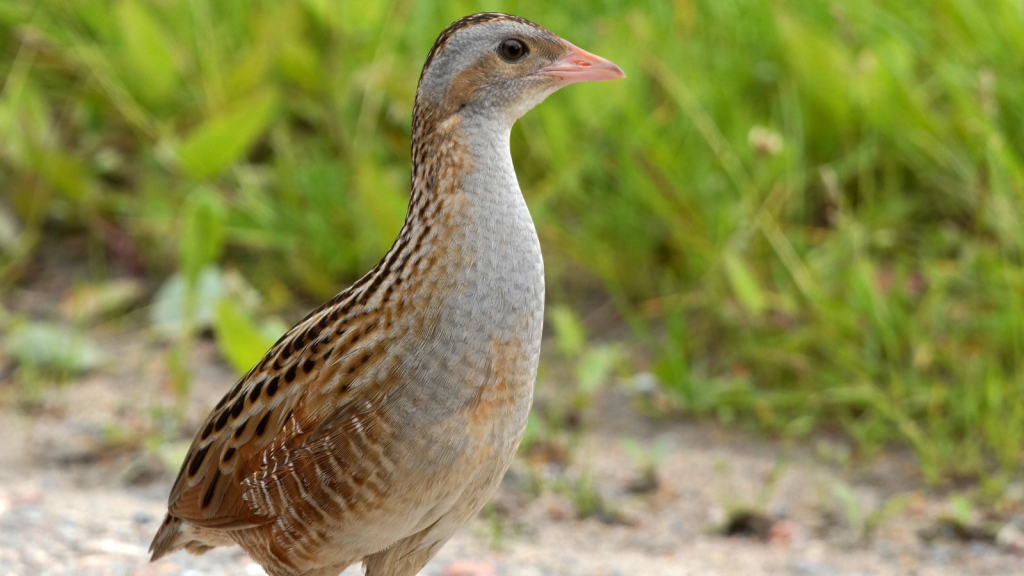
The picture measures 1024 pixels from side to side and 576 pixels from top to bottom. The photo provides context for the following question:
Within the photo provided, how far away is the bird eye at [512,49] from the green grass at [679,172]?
5.55ft

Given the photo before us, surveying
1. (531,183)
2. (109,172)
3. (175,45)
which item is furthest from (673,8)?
(109,172)

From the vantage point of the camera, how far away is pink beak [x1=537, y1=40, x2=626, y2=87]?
2.84 m

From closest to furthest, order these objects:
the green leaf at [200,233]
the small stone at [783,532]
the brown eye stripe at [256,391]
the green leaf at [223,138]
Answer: the brown eye stripe at [256,391] < the small stone at [783,532] < the green leaf at [200,233] < the green leaf at [223,138]

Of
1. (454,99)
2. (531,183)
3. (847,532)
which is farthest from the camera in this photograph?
(531,183)

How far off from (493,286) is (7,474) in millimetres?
2333

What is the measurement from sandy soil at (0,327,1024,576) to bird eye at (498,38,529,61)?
4.60ft

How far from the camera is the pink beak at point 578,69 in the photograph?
2844mm

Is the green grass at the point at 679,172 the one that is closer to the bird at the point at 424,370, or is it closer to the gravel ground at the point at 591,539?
the gravel ground at the point at 591,539

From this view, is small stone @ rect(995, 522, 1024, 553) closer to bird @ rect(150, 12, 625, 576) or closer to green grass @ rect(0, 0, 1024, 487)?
green grass @ rect(0, 0, 1024, 487)

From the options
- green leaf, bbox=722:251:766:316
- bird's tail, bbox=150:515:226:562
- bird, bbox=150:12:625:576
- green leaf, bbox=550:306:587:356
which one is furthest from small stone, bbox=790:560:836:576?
bird's tail, bbox=150:515:226:562

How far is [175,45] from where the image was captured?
5.60m

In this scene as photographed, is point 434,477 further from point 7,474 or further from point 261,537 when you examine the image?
point 7,474

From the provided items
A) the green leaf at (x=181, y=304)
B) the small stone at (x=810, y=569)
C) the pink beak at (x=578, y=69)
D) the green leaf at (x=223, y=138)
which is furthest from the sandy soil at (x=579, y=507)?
the pink beak at (x=578, y=69)

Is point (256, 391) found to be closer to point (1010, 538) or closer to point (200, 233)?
point (200, 233)
